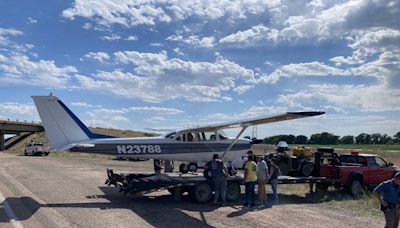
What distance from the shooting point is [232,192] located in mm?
16266

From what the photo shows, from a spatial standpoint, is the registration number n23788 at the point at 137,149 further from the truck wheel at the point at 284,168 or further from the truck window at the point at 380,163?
the truck window at the point at 380,163

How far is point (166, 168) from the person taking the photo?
2077cm

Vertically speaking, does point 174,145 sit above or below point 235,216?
above

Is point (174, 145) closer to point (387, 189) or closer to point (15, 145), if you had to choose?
point (387, 189)

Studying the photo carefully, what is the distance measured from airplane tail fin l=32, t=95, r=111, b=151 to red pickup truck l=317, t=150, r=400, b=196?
10062 millimetres

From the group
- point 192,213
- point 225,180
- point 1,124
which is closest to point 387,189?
point 192,213

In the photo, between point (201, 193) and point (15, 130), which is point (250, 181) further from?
point (15, 130)

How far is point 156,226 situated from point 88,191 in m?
7.89

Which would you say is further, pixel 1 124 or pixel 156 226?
pixel 1 124

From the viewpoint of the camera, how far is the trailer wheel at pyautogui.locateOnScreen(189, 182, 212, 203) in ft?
50.7

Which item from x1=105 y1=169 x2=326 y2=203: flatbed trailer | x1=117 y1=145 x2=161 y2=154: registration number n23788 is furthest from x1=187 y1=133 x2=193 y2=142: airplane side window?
x1=105 y1=169 x2=326 y2=203: flatbed trailer

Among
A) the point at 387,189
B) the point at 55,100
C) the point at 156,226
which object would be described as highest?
the point at 55,100

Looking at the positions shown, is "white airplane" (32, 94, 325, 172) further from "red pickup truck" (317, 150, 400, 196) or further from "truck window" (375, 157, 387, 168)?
"truck window" (375, 157, 387, 168)

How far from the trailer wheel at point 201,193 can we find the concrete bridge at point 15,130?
8375 centimetres
